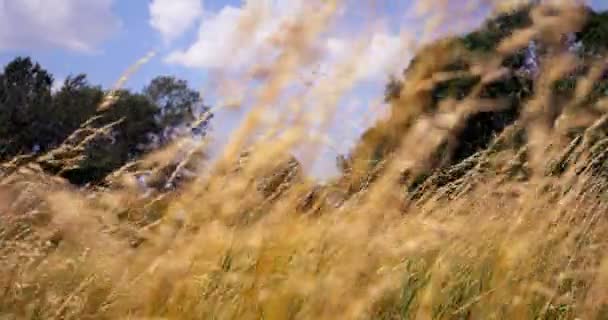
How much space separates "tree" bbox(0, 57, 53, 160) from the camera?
28156mm

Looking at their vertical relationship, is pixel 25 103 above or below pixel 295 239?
above

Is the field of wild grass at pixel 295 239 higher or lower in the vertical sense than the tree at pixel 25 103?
lower

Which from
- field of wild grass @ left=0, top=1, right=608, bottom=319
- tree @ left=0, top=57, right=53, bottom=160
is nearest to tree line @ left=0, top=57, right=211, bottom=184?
tree @ left=0, top=57, right=53, bottom=160

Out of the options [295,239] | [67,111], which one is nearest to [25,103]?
[67,111]

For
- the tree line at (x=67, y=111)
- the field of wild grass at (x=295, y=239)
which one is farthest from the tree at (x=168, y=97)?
the field of wild grass at (x=295, y=239)

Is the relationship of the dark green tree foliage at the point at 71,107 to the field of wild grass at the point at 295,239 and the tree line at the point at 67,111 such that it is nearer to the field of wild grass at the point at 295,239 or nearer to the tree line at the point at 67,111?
the tree line at the point at 67,111

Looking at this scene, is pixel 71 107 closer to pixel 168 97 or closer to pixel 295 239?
pixel 168 97

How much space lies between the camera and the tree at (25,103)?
28156 millimetres

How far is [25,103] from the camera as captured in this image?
29344 millimetres

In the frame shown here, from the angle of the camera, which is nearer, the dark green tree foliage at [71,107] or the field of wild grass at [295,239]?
the field of wild grass at [295,239]

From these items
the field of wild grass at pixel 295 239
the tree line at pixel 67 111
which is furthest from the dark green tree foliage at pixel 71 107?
the field of wild grass at pixel 295 239

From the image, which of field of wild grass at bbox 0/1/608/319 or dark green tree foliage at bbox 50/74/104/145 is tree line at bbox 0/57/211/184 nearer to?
dark green tree foliage at bbox 50/74/104/145

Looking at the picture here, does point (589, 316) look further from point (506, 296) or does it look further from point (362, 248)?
point (362, 248)

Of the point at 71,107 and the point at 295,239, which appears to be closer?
the point at 295,239
